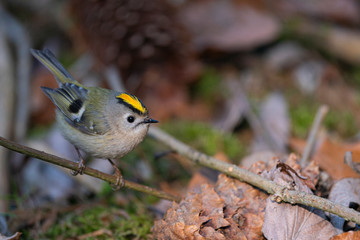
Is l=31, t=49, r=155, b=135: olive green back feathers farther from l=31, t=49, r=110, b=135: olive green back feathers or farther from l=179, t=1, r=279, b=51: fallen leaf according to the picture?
l=179, t=1, r=279, b=51: fallen leaf

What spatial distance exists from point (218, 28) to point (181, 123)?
55.8 inches

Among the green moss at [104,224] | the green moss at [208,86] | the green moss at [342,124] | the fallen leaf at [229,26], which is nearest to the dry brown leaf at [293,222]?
the green moss at [104,224]

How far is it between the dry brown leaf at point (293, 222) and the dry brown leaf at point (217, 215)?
9 centimetres

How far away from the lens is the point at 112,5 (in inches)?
151

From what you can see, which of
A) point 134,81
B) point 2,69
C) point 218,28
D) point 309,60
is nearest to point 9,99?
point 2,69

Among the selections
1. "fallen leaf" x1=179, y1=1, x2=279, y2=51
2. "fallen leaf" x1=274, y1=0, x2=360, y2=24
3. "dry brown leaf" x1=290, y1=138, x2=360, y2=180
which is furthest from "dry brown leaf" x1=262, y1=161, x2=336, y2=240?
"fallen leaf" x1=274, y1=0, x2=360, y2=24

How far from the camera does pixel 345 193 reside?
7.15ft

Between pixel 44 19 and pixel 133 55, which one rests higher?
pixel 44 19

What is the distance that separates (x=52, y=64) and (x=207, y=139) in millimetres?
1501

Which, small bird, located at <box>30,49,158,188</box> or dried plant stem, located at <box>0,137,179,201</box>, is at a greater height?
small bird, located at <box>30,49,158,188</box>

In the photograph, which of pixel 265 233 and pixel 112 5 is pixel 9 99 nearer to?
pixel 112 5

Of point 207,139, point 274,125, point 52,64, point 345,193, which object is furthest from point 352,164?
point 52,64

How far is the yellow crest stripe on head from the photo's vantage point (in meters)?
2.65

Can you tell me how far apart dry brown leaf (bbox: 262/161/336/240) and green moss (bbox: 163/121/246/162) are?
4.21ft
